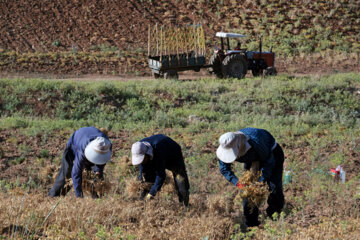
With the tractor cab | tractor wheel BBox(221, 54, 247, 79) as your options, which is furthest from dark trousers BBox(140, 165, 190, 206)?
tractor wheel BBox(221, 54, 247, 79)

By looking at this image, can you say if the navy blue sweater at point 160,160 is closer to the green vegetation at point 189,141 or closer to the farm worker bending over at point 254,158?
the green vegetation at point 189,141

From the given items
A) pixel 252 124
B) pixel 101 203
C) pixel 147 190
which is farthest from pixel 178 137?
pixel 101 203

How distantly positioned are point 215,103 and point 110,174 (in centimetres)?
725

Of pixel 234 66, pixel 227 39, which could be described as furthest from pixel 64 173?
pixel 227 39

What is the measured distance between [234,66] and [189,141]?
27.6ft

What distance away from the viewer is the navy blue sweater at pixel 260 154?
5258 mm

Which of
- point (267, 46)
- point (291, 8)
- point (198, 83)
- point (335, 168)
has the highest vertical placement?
point (291, 8)

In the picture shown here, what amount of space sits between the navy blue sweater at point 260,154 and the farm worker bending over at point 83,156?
1.55 meters

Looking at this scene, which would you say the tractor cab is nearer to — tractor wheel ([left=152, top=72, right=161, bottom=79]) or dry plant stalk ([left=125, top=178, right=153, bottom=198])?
tractor wheel ([left=152, top=72, right=161, bottom=79])

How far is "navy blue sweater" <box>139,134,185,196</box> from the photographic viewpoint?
5637 millimetres

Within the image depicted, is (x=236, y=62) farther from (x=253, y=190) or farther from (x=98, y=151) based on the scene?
(x=98, y=151)

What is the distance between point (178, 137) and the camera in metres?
10.6

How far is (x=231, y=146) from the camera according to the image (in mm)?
5016

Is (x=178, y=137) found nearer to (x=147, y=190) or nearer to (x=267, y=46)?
(x=147, y=190)
